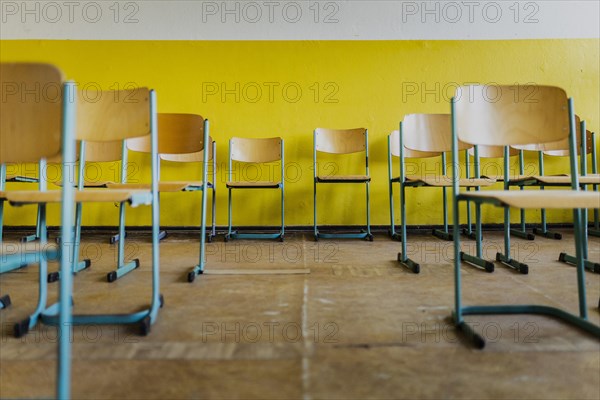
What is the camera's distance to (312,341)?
4.07 ft

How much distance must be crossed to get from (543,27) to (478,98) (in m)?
3.11

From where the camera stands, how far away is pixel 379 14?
3.87 metres

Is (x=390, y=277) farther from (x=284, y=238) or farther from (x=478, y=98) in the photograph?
(x=284, y=238)

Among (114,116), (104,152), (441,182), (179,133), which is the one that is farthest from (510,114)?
(104,152)

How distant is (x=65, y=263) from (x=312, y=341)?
2.38ft

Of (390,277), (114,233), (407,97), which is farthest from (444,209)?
(114,233)

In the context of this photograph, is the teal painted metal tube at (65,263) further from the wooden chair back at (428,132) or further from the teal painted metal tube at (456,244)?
the wooden chair back at (428,132)

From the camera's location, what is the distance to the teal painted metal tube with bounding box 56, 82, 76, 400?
833 millimetres

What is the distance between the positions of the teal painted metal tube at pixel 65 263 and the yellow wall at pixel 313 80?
114 inches

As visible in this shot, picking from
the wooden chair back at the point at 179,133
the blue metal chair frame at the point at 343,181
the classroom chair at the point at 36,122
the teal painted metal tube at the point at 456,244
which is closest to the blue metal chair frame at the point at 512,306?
the teal painted metal tube at the point at 456,244

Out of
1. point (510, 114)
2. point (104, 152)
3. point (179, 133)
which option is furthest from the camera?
point (104, 152)

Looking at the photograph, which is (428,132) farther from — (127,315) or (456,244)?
(127,315)

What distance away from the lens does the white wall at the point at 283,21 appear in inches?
152

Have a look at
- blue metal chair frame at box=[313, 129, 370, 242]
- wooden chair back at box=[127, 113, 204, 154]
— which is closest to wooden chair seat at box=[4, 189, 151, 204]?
wooden chair back at box=[127, 113, 204, 154]
